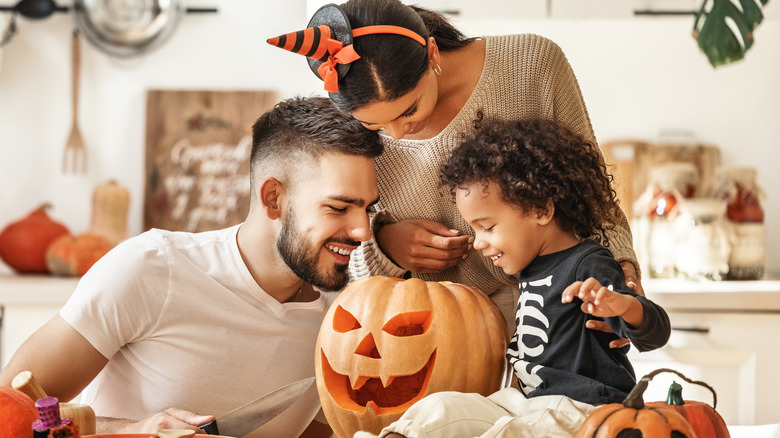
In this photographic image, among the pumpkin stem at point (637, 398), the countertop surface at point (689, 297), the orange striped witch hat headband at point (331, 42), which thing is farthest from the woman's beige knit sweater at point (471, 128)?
the countertop surface at point (689, 297)

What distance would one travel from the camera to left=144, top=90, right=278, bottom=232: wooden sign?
2.77 m

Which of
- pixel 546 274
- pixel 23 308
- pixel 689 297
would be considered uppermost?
pixel 546 274

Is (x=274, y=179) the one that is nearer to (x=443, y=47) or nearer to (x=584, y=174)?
(x=443, y=47)

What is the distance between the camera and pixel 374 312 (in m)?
1.00

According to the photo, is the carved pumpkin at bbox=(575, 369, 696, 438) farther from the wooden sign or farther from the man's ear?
the wooden sign

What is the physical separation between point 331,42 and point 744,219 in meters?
2.19

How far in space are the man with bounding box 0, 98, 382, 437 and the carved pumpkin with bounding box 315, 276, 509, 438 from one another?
16 cm

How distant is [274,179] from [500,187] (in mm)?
385

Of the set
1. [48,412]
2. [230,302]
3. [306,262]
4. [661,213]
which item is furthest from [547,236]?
[661,213]

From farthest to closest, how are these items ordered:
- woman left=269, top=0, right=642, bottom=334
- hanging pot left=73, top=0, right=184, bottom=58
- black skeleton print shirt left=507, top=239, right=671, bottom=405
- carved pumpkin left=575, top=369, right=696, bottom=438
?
hanging pot left=73, top=0, right=184, bottom=58 → woman left=269, top=0, right=642, bottom=334 → black skeleton print shirt left=507, top=239, right=671, bottom=405 → carved pumpkin left=575, top=369, right=696, bottom=438

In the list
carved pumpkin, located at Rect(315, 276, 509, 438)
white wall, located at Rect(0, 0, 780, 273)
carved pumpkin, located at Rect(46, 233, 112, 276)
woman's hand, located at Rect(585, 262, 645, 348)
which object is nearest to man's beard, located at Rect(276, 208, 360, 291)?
carved pumpkin, located at Rect(315, 276, 509, 438)

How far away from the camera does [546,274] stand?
1.02 m

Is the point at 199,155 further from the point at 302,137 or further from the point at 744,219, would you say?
the point at 744,219

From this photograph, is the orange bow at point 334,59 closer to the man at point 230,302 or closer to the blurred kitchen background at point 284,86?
the man at point 230,302
